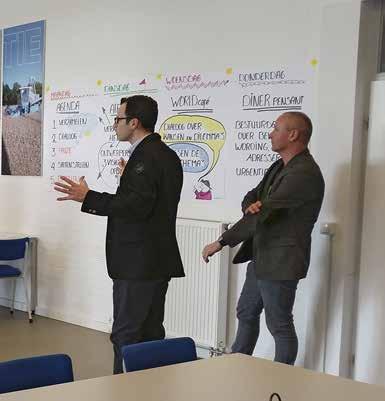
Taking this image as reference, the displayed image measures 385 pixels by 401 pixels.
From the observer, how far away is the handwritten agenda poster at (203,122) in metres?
4.39

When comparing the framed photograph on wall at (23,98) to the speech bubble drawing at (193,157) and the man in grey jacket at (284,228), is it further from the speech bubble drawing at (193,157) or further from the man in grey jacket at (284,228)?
the man in grey jacket at (284,228)

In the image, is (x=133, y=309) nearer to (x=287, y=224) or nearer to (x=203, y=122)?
(x=287, y=224)

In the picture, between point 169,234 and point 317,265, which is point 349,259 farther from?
point 169,234

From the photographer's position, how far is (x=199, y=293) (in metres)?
4.68

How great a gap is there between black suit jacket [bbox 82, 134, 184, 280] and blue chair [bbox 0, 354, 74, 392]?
1.13 m

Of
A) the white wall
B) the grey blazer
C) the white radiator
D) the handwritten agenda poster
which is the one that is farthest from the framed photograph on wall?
the grey blazer

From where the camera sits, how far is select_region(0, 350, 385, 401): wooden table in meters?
1.79

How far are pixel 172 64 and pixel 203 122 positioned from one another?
0.56 metres

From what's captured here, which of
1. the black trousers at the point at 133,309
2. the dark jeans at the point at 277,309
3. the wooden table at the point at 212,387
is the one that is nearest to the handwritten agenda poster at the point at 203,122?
the dark jeans at the point at 277,309

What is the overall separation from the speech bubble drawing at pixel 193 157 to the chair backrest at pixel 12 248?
169 centimetres

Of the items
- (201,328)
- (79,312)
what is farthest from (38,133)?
(201,328)

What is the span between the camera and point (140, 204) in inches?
124

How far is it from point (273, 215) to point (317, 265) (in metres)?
0.75

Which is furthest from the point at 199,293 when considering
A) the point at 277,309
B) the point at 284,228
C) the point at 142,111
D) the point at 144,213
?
the point at 142,111
